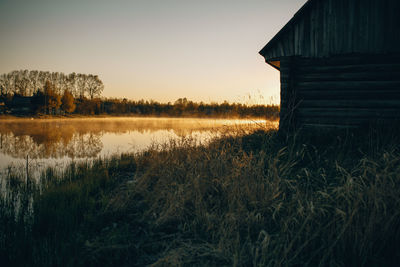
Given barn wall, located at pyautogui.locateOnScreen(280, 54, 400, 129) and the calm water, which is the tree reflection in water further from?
barn wall, located at pyautogui.locateOnScreen(280, 54, 400, 129)

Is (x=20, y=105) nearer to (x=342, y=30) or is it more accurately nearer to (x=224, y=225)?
(x=342, y=30)

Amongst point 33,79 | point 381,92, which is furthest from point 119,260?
point 33,79

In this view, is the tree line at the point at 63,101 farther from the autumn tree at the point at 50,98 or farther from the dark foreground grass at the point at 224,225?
the dark foreground grass at the point at 224,225

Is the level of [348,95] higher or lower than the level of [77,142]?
higher

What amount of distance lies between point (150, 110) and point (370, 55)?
62888 mm

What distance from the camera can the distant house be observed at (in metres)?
43.7

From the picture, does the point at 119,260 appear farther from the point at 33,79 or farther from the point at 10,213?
the point at 33,79

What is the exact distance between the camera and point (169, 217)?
3.12m

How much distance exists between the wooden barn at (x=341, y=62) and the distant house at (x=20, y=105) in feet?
165

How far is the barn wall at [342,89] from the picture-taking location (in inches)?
252

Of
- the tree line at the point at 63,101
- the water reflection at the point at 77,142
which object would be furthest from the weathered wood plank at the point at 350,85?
the tree line at the point at 63,101

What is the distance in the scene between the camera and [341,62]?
22.0 ft

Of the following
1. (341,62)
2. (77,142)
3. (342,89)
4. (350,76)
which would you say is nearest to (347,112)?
(342,89)

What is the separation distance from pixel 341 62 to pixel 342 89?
0.82m
